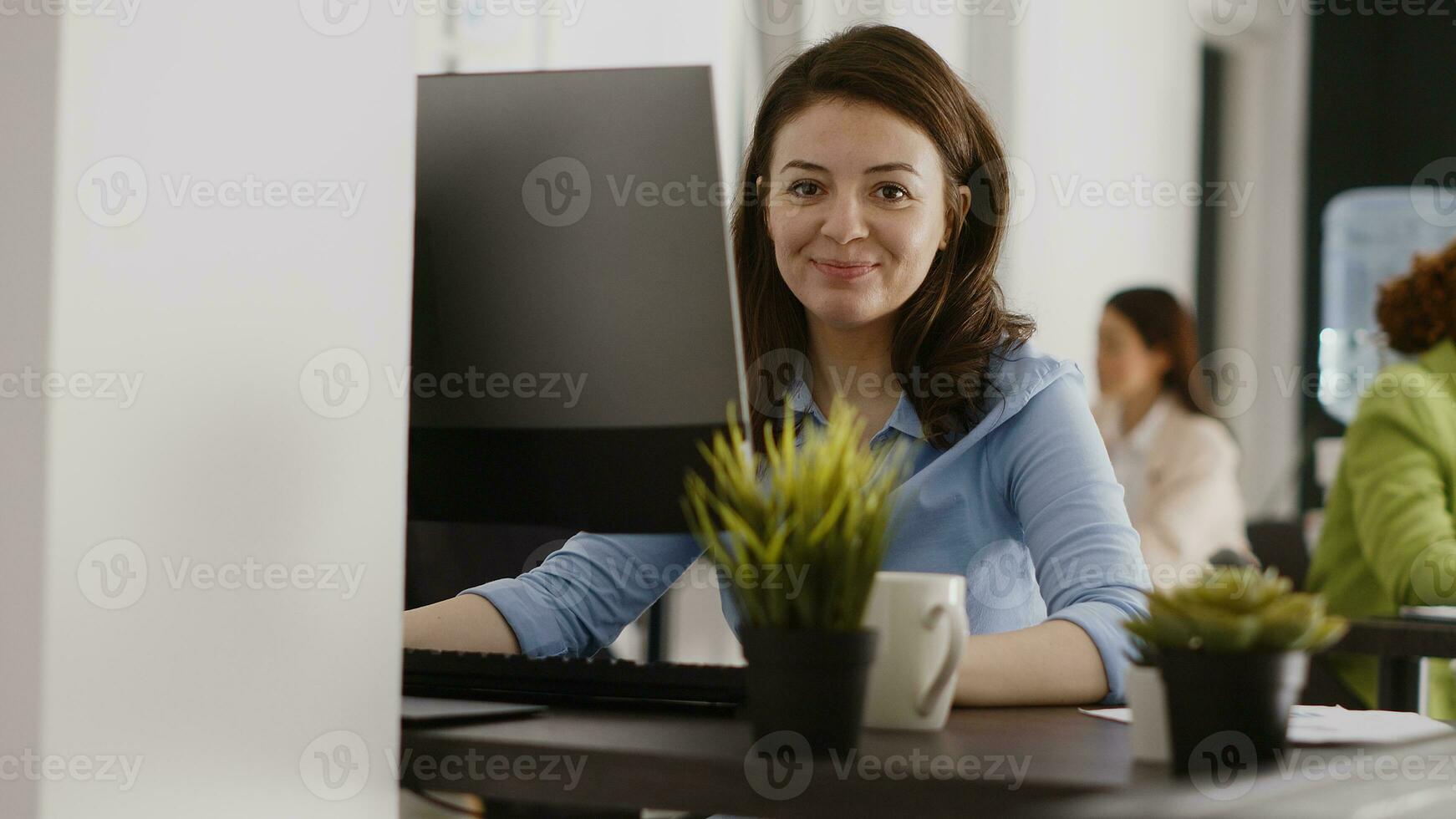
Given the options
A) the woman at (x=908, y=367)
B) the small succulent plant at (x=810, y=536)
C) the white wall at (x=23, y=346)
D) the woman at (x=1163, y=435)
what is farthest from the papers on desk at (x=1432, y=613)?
the white wall at (x=23, y=346)

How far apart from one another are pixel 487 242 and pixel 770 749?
470mm

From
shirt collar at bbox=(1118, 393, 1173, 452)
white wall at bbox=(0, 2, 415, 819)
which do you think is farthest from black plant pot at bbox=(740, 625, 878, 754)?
shirt collar at bbox=(1118, 393, 1173, 452)

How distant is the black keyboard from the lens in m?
0.95

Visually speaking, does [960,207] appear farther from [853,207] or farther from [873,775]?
[873,775]

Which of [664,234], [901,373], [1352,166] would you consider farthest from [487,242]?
[1352,166]

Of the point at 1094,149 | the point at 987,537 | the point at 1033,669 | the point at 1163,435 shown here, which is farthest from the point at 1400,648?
the point at 1094,149

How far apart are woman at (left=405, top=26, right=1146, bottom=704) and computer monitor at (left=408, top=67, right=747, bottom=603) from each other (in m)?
0.21

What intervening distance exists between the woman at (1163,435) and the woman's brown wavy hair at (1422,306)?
1369 millimetres

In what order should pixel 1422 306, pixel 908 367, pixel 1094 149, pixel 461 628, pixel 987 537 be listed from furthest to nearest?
pixel 1094 149, pixel 1422 306, pixel 908 367, pixel 987 537, pixel 461 628

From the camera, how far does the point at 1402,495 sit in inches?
95.5

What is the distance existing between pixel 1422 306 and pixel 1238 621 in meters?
2.21

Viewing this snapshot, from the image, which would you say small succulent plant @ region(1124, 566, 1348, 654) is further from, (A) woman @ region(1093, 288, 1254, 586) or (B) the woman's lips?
(A) woman @ region(1093, 288, 1254, 586)

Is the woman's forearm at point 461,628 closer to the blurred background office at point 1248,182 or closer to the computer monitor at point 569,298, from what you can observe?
the computer monitor at point 569,298

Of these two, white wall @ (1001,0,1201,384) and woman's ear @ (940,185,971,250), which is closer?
woman's ear @ (940,185,971,250)
